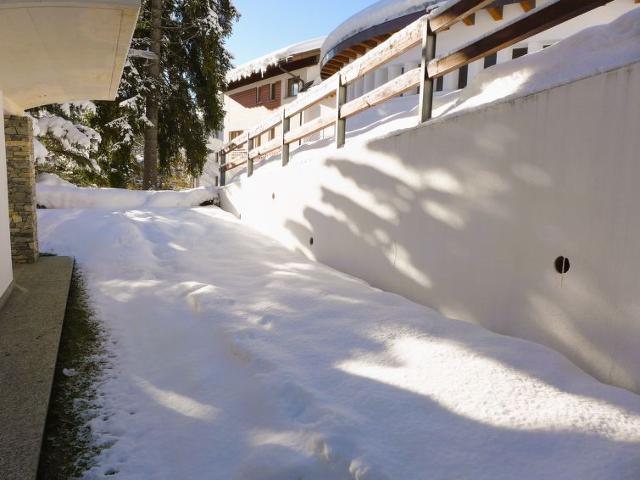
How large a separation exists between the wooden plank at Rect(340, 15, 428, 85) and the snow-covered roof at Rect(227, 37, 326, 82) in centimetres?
1453

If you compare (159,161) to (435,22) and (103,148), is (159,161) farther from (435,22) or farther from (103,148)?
(435,22)

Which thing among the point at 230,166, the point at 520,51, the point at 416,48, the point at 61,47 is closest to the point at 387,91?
the point at 61,47

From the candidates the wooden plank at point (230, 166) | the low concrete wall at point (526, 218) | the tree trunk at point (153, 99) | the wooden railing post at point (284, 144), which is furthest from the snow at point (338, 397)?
the tree trunk at point (153, 99)

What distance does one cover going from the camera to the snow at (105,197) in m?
12.0

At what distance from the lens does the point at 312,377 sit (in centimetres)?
304

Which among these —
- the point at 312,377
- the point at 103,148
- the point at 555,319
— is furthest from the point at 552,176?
the point at 103,148

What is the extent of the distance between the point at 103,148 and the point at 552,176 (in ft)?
48.2

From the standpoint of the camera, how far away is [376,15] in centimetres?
1062

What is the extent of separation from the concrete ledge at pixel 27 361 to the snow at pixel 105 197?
21.7 feet

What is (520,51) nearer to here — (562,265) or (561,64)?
(561,64)

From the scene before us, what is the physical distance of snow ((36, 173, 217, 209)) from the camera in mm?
11991

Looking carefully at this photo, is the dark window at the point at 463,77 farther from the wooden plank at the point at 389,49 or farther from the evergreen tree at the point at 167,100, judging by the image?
the evergreen tree at the point at 167,100

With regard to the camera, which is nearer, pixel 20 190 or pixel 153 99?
pixel 20 190

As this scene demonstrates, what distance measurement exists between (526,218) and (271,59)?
64.5 feet
